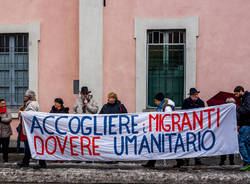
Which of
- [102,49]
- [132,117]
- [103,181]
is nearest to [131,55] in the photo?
[102,49]

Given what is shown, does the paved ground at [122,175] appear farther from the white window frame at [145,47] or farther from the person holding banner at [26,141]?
the white window frame at [145,47]

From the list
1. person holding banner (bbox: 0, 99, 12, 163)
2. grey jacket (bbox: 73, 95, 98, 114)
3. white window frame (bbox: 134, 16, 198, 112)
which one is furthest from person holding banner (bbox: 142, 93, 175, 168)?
person holding banner (bbox: 0, 99, 12, 163)

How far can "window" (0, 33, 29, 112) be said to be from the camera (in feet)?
34.2

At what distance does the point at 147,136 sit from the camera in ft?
22.1

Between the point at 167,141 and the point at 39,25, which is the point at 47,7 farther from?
the point at 167,141

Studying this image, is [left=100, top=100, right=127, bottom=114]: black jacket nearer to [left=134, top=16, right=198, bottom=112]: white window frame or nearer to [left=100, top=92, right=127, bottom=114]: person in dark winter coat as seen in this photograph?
[left=100, top=92, right=127, bottom=114]: person in dark winter coat

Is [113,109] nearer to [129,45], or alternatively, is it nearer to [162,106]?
[162,106]

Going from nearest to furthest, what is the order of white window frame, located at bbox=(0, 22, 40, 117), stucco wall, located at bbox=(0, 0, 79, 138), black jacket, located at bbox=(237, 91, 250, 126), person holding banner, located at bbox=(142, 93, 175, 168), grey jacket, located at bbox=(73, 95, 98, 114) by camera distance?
black jacket, located at bbox=(237, 91, 250, 126) → person holding banner, located at bbox=(142, 93, 175, 168) → grey jacket, located at bbox=(73, 95, 98, 114) → stucco wall, located at bbox=(0, 0, 79, 138) → white window frame, located at bbox=(0, 22, 40, 117)

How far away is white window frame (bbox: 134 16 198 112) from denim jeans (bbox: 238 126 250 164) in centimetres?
292

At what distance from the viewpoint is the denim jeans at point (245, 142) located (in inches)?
265

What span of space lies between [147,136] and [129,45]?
12.1 ft

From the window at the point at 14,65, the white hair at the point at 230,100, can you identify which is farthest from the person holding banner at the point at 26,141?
the white hair at the point at 230,100

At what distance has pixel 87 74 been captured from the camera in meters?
9.66

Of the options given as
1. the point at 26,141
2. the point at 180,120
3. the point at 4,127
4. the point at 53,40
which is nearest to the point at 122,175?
the point at 180,120
